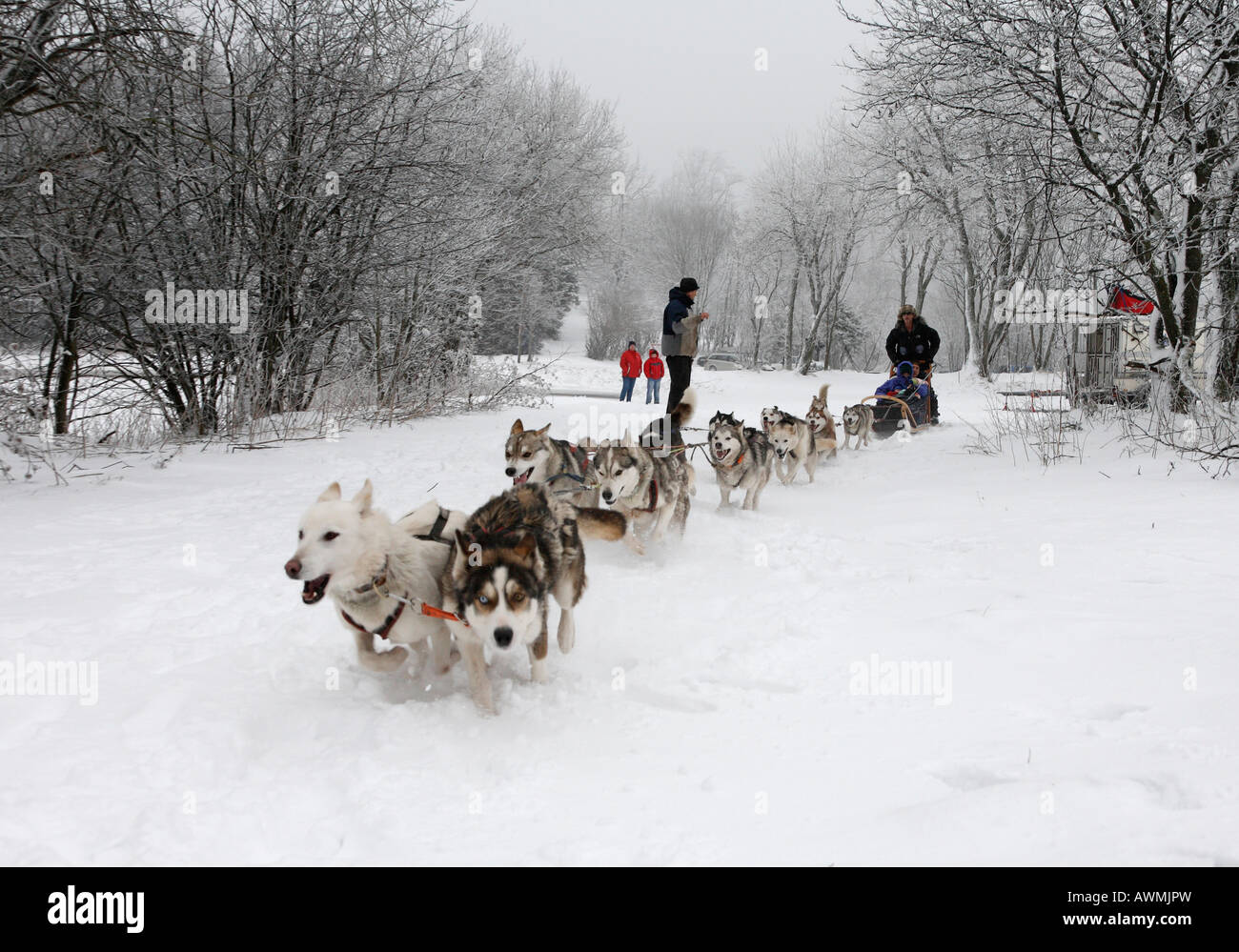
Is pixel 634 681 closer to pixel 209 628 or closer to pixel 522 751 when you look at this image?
pixel 522 751

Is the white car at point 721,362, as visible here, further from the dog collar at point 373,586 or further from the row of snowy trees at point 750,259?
the dog collar at point 373,586

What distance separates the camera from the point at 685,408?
8.09 m

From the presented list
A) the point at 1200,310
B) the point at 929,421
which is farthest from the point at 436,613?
the point at 929,421

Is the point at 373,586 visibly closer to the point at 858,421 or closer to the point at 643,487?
the point at 643,487

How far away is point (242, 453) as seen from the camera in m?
7.58

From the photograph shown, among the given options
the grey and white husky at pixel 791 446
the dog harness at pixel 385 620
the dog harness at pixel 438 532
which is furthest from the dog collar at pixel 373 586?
the grey and white husky at pixel 791 446

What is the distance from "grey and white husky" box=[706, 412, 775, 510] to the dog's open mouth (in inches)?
183

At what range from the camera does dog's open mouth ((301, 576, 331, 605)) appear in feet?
9.88

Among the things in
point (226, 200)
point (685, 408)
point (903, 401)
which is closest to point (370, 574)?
point (685, 408)

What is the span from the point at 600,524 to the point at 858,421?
733 cm

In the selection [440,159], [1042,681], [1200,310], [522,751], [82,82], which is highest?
[440,159]

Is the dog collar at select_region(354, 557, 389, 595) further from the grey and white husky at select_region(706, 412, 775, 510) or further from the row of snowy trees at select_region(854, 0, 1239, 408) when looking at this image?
the row of snowy trees at select_region(854, 0, 1239, 408)

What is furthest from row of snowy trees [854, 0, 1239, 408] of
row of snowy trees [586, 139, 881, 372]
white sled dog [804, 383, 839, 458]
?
row of snowy trees [586, 139, 881, 372]
